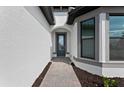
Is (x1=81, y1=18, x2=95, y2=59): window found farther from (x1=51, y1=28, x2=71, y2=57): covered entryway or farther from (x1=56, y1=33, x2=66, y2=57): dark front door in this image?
(x1=56, y1=33, x2=66, y2=57): dark front door

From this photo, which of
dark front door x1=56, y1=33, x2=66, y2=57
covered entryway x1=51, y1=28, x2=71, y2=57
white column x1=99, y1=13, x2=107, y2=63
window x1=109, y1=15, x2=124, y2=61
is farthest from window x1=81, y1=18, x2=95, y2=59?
dark front door x1=56, y1=33, x2=66, y2=57

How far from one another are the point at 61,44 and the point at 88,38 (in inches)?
412

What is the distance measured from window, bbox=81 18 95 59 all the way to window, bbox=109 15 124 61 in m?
1.04

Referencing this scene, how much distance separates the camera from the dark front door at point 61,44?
62.7 feet

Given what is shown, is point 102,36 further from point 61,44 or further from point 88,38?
point 61,44

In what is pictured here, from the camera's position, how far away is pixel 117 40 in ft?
24.4

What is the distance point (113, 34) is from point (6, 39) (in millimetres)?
5558

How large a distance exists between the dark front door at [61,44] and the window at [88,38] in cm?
955

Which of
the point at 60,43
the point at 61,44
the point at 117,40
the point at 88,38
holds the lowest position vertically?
the point at 61,44

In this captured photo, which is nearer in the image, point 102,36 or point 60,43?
point 102,36

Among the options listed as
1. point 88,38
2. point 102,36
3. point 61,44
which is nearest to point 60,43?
point 61,44

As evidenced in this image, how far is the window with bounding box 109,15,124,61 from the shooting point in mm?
7434
